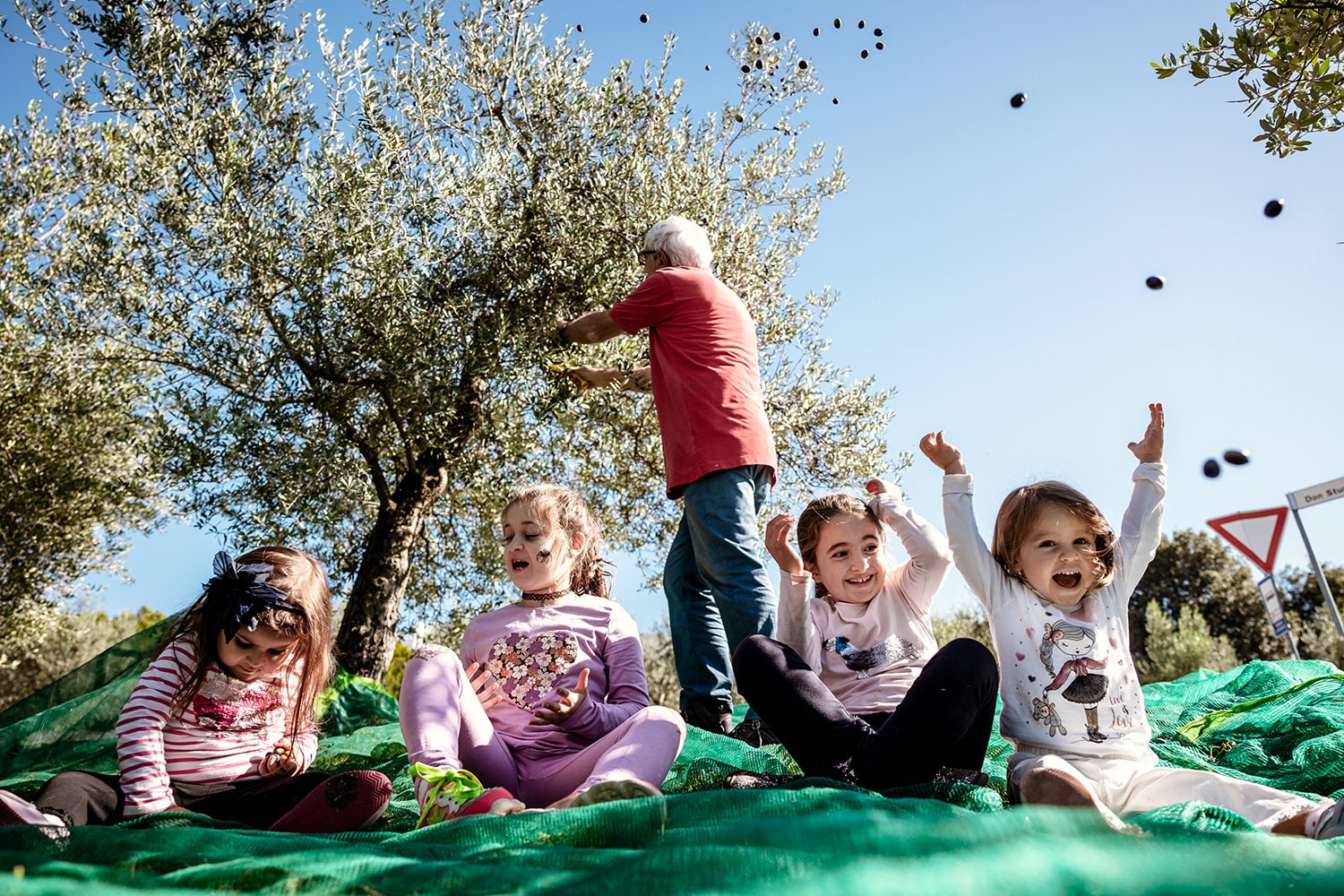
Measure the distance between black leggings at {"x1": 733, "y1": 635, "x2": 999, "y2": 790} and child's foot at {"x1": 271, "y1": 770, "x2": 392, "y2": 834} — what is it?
3.94 ft

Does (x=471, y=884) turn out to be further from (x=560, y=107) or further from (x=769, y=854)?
(x=560, y=107)

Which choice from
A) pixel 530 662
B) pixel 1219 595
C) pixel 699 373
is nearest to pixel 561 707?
pixel 530 662

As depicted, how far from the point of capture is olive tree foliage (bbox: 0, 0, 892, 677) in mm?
7223

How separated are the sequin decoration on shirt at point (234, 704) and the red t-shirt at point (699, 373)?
2.18 meters

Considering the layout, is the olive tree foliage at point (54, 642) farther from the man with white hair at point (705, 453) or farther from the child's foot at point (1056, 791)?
the child's foot at point (1056, 791)

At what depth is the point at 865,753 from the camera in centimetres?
288

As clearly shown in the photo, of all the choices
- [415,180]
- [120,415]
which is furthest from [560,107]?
[120,415]

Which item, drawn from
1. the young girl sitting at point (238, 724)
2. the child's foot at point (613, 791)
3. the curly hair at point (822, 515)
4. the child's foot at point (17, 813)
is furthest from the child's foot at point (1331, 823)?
the child's foot at point (17, 813)

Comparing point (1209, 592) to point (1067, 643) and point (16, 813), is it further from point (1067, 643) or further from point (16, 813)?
point (16, 813)

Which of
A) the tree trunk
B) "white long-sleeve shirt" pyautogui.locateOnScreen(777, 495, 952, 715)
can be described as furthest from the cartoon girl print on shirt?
the tree trunk

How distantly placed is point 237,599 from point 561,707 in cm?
120

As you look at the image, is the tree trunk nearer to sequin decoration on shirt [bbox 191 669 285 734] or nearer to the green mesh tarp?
sequin decoration on shirt [bbox 191 669 285 734]

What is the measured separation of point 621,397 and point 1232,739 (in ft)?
17.9

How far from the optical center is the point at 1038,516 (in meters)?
3.31
